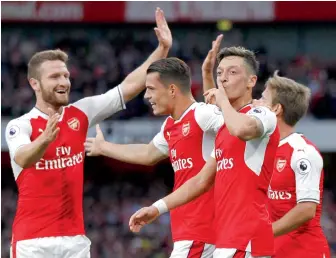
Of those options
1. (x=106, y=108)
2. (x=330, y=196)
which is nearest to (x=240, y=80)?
(x=106, y=108)

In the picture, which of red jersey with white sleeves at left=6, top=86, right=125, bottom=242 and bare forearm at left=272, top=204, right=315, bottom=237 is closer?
bare forearm at left=272, top=204, right=315, bottom=237

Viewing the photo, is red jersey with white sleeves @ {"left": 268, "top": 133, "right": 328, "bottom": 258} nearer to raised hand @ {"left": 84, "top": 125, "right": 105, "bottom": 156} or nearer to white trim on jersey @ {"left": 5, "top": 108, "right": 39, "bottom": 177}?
raised hand @ {"left": 84, "top": 125, "right": 105, "bottom": 156}

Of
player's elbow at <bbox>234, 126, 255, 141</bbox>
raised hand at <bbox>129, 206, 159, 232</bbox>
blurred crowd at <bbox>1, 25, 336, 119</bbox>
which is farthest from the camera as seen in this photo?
blurred crowd at <bbox>1, 25, 336, 119</bbox>

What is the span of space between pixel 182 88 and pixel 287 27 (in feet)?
49.1

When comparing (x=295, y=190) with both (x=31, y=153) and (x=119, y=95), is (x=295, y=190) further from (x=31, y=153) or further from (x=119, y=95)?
(x=31, y=153)

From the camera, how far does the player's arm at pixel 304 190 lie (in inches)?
277

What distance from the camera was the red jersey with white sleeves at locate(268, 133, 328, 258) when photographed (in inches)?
286

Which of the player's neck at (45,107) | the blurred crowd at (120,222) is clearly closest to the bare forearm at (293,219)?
the player's neck at (45,107)

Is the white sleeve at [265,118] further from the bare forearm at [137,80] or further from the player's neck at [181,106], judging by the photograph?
the bare forearm at [137,80]

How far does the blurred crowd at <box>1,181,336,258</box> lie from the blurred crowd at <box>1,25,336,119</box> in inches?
70.0

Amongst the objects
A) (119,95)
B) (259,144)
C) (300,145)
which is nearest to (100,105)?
(119,95)

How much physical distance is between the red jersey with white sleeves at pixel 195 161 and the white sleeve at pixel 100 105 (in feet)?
2.94

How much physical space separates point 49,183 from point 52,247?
1.64 ft

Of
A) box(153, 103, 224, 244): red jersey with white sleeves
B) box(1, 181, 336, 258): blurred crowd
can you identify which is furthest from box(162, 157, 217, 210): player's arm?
box(1, 181, 336, 258): blurred crowd
